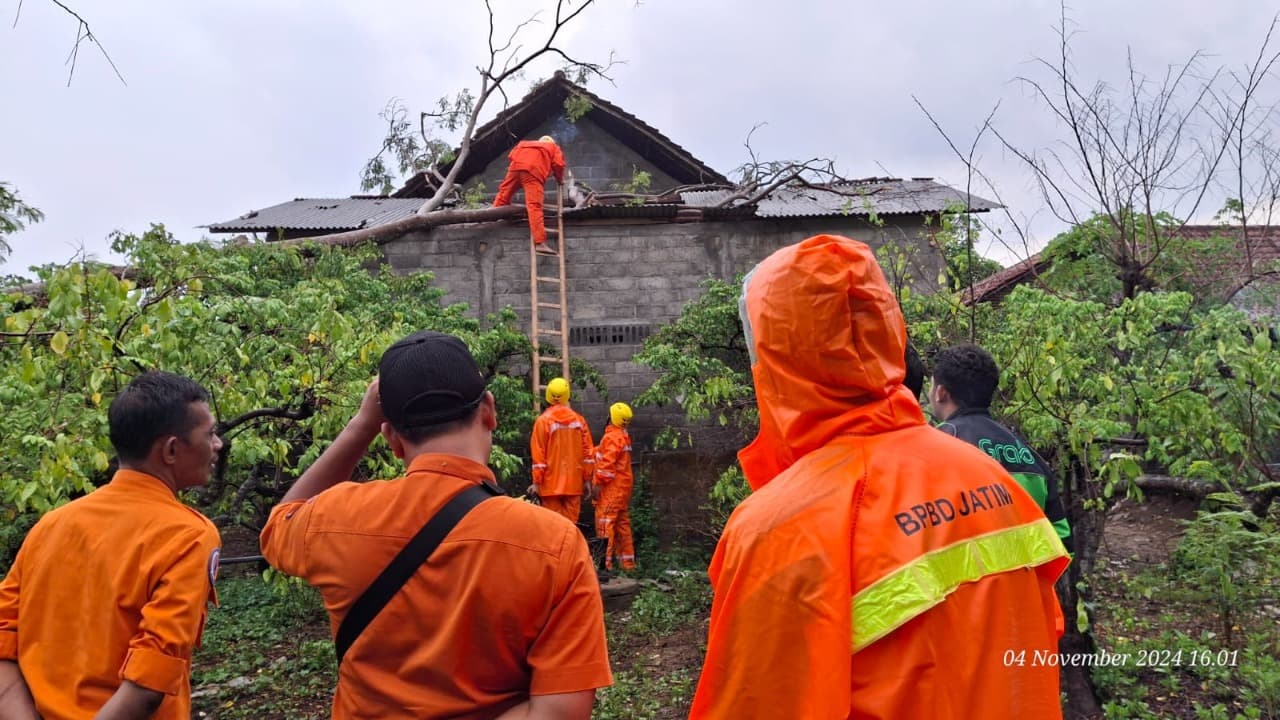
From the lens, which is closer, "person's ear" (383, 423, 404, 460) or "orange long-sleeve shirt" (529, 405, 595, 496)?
"person's ear" (383, 423, 404, 460)

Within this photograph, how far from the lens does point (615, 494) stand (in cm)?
888

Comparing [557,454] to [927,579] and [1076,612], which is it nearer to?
[1076,612]

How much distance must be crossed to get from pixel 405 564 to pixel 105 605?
921 millimetres

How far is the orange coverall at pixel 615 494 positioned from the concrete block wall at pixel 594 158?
4.83m

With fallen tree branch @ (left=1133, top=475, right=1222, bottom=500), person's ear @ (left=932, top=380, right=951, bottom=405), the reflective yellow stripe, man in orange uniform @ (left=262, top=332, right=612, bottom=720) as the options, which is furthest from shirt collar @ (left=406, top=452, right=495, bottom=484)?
fallen tree branch @ (left=1133, top=475, right=1222, bottom=500)

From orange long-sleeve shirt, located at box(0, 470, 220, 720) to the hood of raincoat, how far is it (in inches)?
55.9

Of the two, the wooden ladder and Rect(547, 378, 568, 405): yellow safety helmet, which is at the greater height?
the wooden ladder

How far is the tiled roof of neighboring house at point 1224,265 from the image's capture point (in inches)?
166

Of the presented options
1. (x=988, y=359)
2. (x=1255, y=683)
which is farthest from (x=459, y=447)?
(x=1255, y=683)

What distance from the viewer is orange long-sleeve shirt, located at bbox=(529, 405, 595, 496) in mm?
8594

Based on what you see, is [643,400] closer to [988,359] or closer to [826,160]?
[826,160]

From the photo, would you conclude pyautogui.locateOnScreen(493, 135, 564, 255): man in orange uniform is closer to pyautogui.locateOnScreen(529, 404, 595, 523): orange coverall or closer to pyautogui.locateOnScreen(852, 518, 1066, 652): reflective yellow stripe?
pyautogui.locateOnScreen(529, 404, 595, 523): orange coverall

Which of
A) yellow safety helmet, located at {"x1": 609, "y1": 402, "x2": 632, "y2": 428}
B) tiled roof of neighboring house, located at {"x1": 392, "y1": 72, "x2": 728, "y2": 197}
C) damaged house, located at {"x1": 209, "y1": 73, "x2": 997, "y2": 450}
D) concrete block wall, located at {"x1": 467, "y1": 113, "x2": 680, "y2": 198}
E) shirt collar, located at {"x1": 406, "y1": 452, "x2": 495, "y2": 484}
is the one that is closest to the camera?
shirt collar, located at {"x1": 406, "y1": 452, "x2": 495, "y2": 484}

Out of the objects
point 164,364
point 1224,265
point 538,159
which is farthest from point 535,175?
point 1224,265
